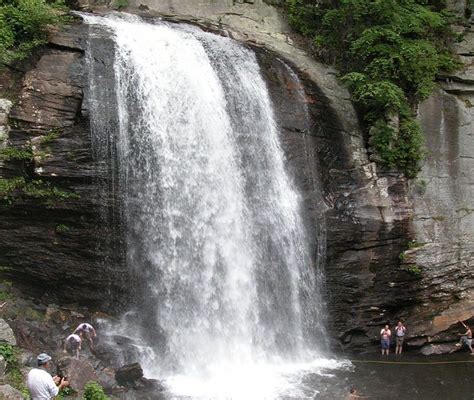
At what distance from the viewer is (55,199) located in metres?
13.4

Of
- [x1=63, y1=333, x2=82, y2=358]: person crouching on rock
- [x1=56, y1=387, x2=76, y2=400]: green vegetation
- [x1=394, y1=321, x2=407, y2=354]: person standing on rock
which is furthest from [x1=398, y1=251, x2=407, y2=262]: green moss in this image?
[x1=56, y1=387, x2=76, y2=400]: green vegetation

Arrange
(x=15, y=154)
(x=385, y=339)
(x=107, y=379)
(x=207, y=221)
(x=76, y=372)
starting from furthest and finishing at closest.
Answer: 1. (x=385, y=339)
2. (x=207, y=221)
3. (x=15, y=154)
4. (x=107, y=379)
5. (x=76, y=372)

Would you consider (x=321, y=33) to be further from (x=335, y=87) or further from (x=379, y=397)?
(x=379, y=397)

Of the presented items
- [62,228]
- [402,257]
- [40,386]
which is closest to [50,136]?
[62,228]

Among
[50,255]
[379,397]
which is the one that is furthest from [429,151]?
[50,255]

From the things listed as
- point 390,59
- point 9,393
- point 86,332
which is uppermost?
point 390,59

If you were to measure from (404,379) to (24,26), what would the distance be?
46.9ft

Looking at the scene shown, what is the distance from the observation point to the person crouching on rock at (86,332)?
13133mm

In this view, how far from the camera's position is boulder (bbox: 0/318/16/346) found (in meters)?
11.2

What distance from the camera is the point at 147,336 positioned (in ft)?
46.4

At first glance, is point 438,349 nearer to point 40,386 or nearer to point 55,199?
point 55,199

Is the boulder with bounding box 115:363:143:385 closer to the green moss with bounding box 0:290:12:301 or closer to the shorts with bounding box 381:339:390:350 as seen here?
the green moss with bounding box 0:290:12:301

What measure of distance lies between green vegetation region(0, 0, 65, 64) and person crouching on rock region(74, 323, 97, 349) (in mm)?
7190

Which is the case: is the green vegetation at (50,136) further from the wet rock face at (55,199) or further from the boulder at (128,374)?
the boulder at (128,374)
